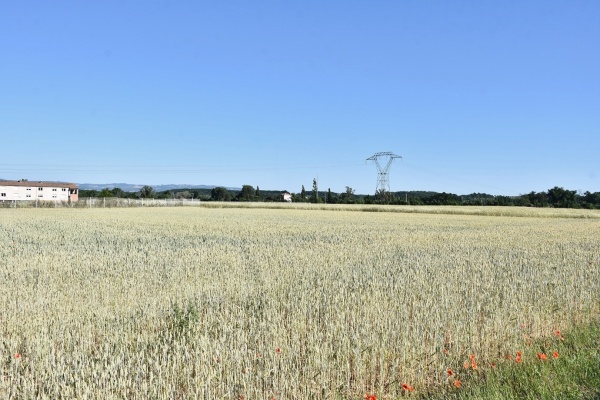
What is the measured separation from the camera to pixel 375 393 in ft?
16.9

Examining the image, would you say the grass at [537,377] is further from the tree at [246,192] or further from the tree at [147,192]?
the tree at [246,192]

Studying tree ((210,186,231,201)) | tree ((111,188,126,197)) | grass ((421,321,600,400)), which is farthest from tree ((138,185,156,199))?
grass ((421,321,600,400))

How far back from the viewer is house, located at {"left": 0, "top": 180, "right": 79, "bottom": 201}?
12388 centimetres

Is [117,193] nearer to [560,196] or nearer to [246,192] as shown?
[246,192]

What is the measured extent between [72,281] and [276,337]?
6931mm

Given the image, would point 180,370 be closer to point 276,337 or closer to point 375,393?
point 276,337

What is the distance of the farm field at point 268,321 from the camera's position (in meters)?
5.03

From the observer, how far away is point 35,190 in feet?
424

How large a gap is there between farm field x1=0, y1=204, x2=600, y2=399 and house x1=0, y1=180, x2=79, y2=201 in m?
127

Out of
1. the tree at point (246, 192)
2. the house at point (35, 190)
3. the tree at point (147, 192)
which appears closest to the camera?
the tree at point (147, 192)

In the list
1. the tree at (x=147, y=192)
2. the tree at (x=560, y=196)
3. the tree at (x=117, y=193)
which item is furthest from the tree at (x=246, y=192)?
the tree at (x=560, y=196)

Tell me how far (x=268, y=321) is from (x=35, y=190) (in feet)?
470

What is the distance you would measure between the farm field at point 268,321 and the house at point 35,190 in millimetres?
Answer: 127212

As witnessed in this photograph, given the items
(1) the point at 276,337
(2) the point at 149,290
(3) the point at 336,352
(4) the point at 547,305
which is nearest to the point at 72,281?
(2) the point at 149,290
